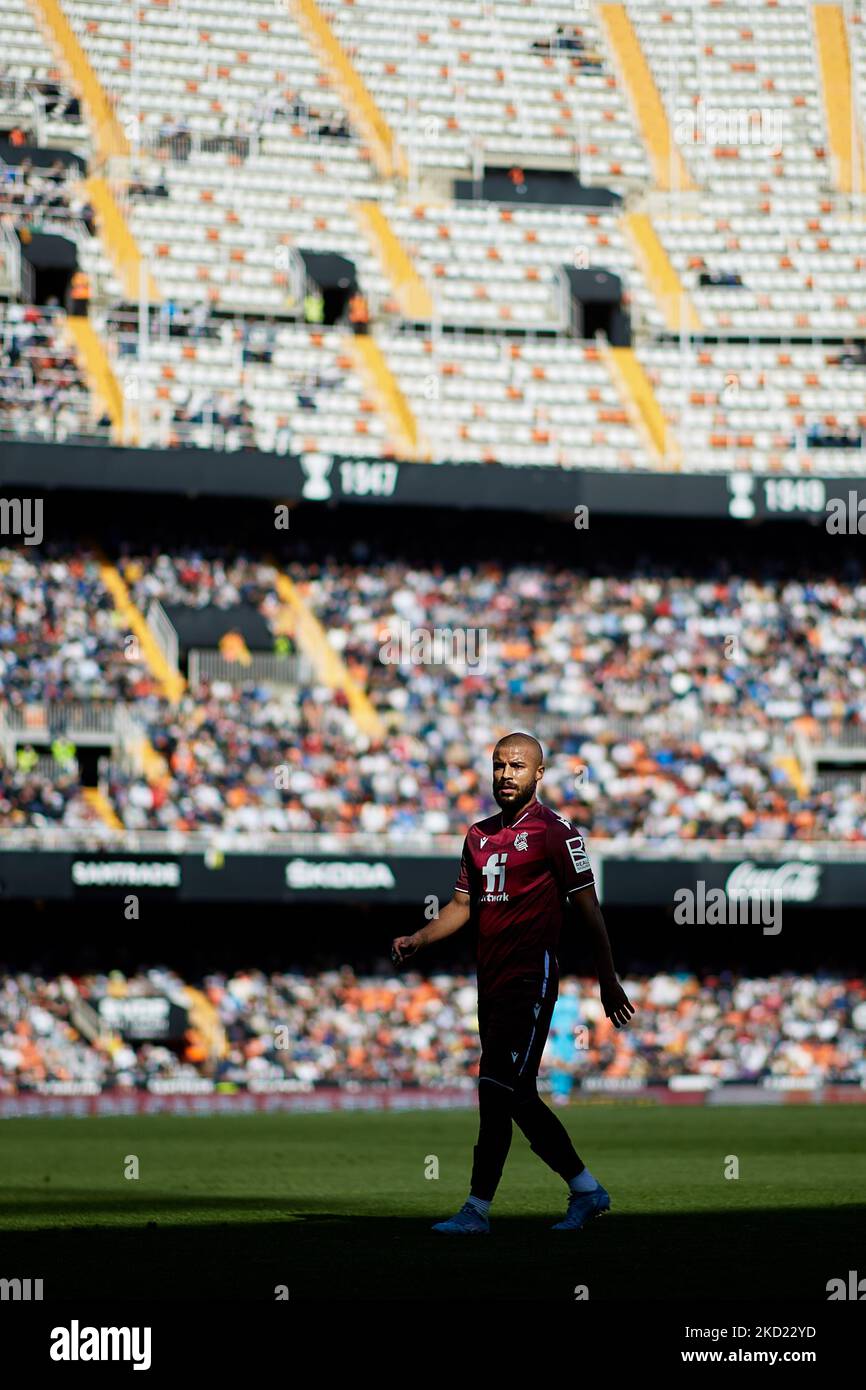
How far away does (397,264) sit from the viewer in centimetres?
4450

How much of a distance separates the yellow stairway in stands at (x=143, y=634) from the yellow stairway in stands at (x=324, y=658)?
2497 millimetres

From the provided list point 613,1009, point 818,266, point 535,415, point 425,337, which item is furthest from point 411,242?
point 613,1009

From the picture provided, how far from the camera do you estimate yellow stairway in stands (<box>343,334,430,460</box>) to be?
41331mm

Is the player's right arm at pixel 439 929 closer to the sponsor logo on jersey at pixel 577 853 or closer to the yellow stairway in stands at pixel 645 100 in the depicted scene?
the sponsor logo on jersey at pixel 577 853

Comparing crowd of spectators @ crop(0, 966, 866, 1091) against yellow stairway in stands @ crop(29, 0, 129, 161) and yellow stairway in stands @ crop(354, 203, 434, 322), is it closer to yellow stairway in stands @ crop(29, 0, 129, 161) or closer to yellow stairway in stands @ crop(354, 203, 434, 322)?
yellow stairway in stands @ crop(354, 203, 434, 322)

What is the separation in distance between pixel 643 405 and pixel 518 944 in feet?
113

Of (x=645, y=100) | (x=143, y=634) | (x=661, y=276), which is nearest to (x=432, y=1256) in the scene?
(x=143, y=634)

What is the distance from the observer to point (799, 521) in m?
41.2

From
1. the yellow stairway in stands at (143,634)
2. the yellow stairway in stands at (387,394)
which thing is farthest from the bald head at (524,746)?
the yellow stairway in stands at (387,394)

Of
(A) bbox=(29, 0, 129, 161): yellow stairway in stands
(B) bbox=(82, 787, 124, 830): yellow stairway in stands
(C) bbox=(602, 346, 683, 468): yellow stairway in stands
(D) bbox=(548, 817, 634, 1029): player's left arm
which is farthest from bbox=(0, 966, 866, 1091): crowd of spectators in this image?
(D) bbox=(548, 817, 634, 1029): player's left arm

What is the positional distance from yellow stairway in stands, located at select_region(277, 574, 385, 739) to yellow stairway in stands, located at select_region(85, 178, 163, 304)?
679 cm

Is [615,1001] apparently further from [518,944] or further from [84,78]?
[84,78]

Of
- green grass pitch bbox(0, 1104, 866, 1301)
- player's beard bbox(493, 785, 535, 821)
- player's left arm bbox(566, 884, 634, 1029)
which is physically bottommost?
green grass pitch bbox(0, 1104, 866, 1301)

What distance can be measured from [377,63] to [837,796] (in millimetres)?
21019
